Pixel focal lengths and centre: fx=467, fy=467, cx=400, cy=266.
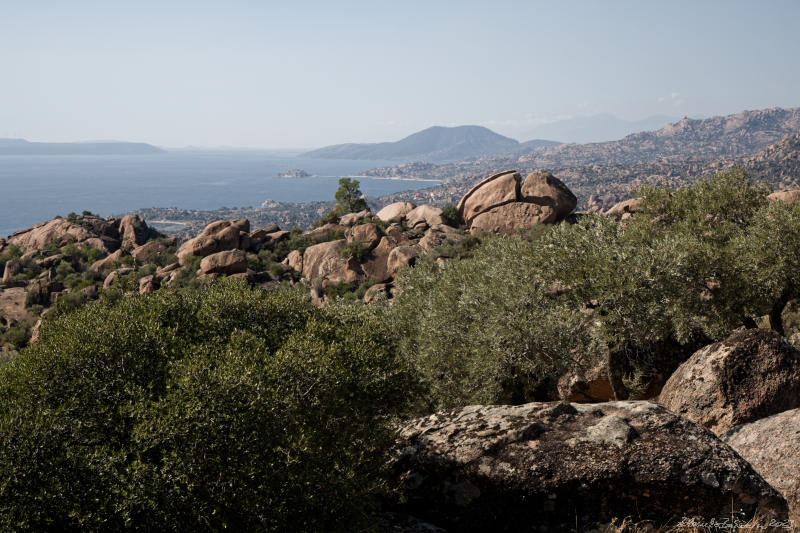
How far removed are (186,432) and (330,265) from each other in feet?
177

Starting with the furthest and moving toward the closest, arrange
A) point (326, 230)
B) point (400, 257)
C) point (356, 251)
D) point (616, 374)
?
point (326, 230)
point (356, 251)
point (400, 257)
point (616, 374)

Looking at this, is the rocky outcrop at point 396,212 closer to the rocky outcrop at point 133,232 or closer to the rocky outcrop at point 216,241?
the rocky outcrop at point 216,241

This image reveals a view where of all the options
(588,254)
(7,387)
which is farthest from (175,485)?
(588,254)

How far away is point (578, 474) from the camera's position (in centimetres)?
1215

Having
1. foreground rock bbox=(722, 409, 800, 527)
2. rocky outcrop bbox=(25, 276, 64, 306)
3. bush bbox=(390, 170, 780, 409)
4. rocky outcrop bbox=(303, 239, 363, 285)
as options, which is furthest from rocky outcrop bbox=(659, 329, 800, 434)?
rocky outcrop bbox=(25, 276, 64, 306)

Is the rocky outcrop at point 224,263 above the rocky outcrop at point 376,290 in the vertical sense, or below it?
above

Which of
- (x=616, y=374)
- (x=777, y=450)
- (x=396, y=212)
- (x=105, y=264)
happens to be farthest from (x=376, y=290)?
(x=105, y=264)

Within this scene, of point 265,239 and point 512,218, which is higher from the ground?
point 512,218

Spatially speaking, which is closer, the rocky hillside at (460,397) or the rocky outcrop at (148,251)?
the rocky hillside at (460,397)

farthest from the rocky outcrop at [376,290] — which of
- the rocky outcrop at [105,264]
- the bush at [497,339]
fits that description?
the rocky outcrop at [105,264]

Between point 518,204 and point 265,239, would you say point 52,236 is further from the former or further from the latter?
point 518,204

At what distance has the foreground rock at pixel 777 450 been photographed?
12398mm

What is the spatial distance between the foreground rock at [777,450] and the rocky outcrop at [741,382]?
1.69 metres

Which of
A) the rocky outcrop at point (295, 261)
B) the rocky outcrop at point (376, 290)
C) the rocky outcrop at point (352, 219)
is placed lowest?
the rocky outcrop at point (376, 290)
